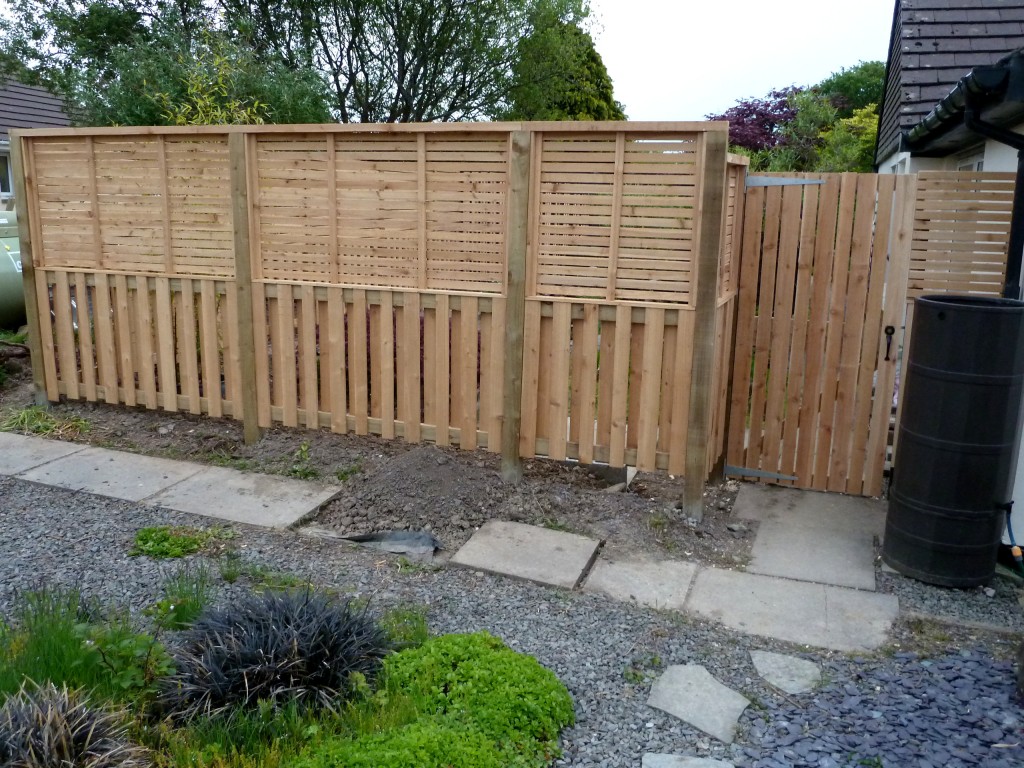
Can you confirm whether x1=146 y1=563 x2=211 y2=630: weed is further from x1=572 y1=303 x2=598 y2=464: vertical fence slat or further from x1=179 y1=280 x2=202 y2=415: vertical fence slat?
x1=179 y1=280 x2=202 y2=415: vertical fence slat

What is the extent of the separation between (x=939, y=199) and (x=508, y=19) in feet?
40.8

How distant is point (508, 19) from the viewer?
15.8 m

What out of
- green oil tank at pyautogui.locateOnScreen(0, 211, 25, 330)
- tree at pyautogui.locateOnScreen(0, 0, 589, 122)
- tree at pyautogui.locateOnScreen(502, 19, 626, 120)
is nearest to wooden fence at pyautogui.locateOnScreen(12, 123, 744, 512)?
green oil tank at pyautogui.locateOnScreen(0, 211, 25, 330)

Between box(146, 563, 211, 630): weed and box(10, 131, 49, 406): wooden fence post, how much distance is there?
3.87 metres

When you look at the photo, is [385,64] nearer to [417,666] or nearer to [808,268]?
[808,268]

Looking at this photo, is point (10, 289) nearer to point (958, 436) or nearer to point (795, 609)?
point (795, 609)

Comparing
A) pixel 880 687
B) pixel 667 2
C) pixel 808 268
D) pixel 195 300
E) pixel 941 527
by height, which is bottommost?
pixel 880 687

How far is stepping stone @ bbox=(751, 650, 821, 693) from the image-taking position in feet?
11.0

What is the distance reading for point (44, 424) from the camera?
6.73m

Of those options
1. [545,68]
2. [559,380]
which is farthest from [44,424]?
[545,68]

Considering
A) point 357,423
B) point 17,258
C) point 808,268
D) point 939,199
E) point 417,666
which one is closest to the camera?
point 417,666

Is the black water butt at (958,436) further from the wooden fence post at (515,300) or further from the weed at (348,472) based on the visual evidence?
the weed at (348,472)

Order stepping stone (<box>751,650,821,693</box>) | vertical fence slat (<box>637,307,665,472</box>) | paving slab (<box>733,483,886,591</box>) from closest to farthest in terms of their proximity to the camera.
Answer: stepping stone (<box>751,650,821,693</box>) → paving slab (<box>733,483,886,591</box>) → vertical fence slat (<box>637,307,665,472</box>)

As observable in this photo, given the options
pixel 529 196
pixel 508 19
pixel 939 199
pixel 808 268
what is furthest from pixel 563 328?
pixel 508 19
